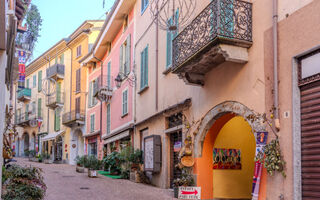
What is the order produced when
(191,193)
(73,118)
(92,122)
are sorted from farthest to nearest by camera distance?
(73,118) < (92,122) < (191,193)

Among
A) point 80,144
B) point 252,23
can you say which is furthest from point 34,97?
point 252,23

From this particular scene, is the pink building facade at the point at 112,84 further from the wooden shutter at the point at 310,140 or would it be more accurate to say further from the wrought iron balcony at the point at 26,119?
the wrought iron balcony at the point at 26,119

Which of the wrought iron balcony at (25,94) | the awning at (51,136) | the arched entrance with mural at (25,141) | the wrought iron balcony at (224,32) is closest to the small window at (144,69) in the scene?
the wrought iron balcony at (224,32)

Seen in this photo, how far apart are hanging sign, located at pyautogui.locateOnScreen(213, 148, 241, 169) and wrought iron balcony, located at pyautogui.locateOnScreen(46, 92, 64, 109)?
2650cm

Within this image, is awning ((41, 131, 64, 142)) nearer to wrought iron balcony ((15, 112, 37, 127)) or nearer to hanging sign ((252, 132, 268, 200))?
wrought iron balcony ((15, 112, 37, 127))

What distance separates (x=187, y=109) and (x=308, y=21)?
19.1 feet

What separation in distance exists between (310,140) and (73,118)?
2702 centimetres

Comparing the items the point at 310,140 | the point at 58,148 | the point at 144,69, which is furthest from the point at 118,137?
the point at 58,148

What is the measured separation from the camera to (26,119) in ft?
144

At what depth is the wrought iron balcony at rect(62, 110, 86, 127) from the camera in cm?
3125

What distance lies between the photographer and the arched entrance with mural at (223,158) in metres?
11.0

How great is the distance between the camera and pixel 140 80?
58.6 feet

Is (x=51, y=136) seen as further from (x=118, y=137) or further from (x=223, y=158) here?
(x=223, y=158)

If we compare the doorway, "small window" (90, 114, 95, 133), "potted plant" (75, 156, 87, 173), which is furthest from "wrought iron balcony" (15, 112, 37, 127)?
the doorway
